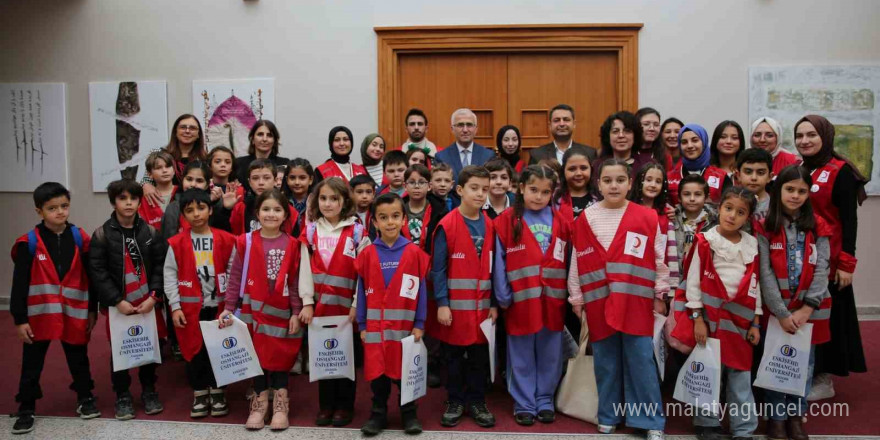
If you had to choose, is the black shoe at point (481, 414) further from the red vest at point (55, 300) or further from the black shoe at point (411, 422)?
the red vest at point (55, 300)

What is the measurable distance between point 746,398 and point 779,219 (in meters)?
0.94

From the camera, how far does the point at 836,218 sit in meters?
3.78

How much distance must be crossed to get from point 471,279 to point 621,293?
0.80 m

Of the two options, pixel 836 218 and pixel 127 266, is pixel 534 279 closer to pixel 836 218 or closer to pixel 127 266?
pixel 836 218

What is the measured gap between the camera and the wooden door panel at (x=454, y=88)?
20.4 ft

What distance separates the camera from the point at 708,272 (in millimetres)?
3293

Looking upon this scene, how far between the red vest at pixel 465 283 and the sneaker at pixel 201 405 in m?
1.51

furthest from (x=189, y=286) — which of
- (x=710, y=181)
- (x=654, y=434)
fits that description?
(x=710, y=181)

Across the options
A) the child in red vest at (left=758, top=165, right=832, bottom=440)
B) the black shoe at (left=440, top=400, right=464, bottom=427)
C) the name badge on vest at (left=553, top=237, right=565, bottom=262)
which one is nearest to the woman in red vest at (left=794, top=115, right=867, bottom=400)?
the child in red vest at (left=758, top=165, right=832, bottom=440)

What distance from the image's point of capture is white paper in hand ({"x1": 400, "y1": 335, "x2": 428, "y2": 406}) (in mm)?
3346

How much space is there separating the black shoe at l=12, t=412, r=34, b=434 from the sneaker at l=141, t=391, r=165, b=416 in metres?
0.58

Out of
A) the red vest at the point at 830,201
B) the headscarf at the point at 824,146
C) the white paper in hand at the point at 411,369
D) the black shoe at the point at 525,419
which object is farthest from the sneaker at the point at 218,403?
the headscarf at the point at 824,146

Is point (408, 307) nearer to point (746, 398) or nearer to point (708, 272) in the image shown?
point (708, 272)

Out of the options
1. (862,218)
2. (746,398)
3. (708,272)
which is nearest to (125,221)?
(708,272)
